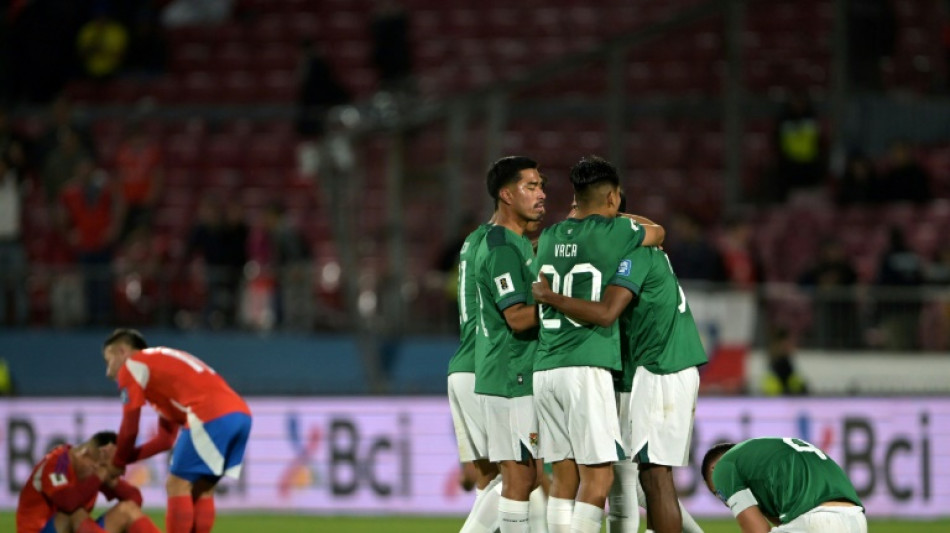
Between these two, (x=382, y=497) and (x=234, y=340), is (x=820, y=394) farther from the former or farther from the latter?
(x=234, y=340)

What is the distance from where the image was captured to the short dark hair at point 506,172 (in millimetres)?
8750

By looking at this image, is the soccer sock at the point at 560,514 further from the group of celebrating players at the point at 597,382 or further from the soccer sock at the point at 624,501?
the soccer sock at the point at 624,501

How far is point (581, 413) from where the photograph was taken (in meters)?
8.22

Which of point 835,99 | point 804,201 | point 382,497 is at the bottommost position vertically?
point 382,497

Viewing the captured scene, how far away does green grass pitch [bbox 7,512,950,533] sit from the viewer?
12.5 metres

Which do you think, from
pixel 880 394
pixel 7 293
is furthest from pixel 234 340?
pixel 880 394

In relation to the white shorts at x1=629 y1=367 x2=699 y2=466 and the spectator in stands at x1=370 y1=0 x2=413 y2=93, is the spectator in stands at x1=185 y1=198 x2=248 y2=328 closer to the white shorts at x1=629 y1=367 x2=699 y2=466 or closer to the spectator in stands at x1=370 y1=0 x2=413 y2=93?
the spectator in stands at x1=370 y1=0 x2=413 y2=93

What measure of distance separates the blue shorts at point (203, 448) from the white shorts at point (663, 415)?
2.58m

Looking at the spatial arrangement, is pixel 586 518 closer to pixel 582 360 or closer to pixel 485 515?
pixel 582 360

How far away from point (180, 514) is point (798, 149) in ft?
33.0

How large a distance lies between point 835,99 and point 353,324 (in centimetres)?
573

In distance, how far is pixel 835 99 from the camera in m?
17.8

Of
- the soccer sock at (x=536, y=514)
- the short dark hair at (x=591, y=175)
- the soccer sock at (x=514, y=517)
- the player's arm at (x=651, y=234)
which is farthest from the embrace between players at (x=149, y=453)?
the player's arm at (x=651, y=234)

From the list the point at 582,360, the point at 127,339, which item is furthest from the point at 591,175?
the point at 127,339
